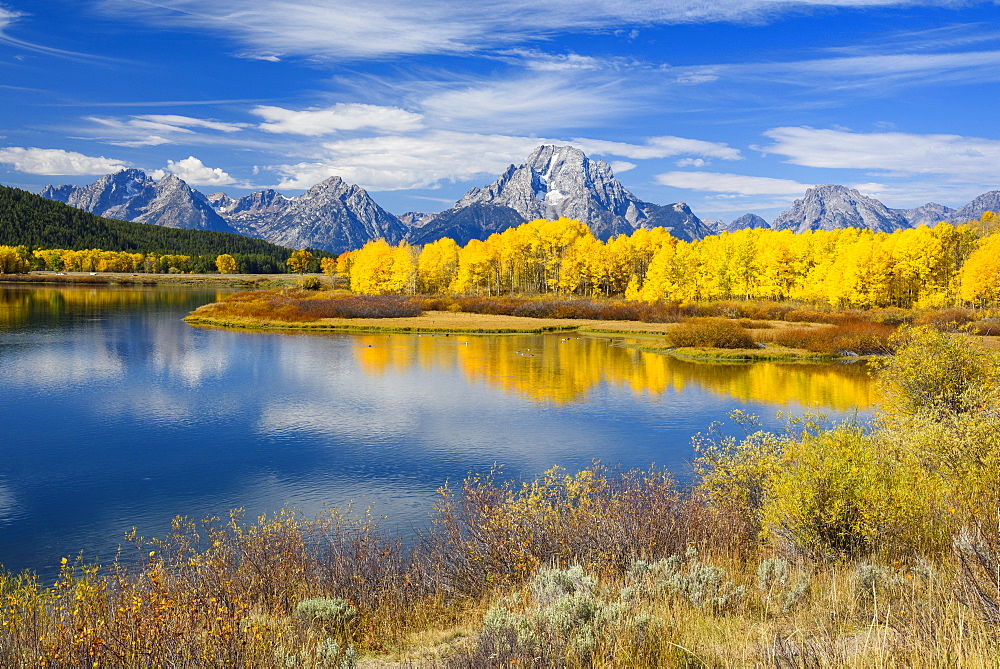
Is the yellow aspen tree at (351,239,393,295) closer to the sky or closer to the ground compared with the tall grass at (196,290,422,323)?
closer to the sky

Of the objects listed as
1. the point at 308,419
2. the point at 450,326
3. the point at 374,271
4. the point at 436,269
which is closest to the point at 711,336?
the point at 450,326

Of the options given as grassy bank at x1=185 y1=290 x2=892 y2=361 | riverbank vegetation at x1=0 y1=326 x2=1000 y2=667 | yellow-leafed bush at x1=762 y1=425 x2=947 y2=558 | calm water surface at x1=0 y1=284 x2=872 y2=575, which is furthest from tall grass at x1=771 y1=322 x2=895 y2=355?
yellow-leafed bush at x1=762 y1=425 x2=947 y2=558

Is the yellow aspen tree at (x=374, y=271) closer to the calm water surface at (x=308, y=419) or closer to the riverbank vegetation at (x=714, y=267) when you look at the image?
the riverbank vegetation at (x=714, y=267)

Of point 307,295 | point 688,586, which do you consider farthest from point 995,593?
point 307,295

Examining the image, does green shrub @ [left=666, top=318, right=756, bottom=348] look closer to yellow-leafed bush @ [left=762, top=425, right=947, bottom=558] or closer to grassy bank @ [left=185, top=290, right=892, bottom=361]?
grassy bank @ [left=185, top=290, right=892, bottom=361]

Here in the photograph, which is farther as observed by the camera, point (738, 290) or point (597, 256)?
point (597, 256)

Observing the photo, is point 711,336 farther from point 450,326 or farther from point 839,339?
point 450,326

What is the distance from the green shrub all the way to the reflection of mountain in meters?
4.59

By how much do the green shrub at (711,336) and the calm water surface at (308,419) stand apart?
5.61 metres

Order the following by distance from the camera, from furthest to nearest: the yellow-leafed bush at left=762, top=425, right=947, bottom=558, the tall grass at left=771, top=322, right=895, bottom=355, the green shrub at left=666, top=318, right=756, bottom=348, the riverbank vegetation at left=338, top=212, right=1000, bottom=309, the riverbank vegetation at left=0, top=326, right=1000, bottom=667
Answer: the riverbank vegetation at left=338, top=212, right=1000, bottom=309 < the green shrub at left=666, top=318, right=756, bottom=348 < the tall grass at left=771, top=322, right=895, bottom=355 < the yellow-leafed bush at left=762, top=425, right=947, bottom=558 < the riverbank vegetation at left=0, top=326, right=1000, bottom=667

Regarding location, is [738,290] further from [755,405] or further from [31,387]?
[31,387]

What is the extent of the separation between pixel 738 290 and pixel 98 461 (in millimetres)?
94627

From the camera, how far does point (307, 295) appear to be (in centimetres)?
12119

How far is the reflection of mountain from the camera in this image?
125 ft
